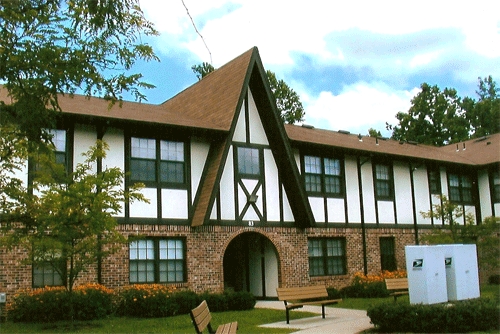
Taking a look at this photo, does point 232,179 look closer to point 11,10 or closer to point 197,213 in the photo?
point 197,213

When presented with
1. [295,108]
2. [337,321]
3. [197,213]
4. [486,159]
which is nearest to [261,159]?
[197,213]

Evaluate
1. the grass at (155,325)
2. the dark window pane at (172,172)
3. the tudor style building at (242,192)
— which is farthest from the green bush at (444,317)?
the dark window pane at (172,172)

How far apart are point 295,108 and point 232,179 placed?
25.7 m

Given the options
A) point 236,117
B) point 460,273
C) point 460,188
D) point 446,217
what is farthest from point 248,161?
point 460,188

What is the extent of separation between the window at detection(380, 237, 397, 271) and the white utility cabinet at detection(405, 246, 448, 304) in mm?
12017

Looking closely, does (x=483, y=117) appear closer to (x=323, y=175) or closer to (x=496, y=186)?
(x=496, y=186)

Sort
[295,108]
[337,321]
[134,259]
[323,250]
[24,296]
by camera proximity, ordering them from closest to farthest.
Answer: [337,321], [24,296], [134,259], [323,250], [295,108]

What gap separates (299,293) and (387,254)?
1070 cm

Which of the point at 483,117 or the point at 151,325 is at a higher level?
the point at 483,117

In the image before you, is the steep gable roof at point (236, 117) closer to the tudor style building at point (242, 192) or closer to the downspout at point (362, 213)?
the tudor style building at point (242, 192)

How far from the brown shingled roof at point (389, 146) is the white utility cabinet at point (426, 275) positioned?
32.4 feet

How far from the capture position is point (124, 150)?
19.6 metres

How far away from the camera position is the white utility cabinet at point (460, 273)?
1453 centimetres

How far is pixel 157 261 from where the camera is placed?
777 inches
